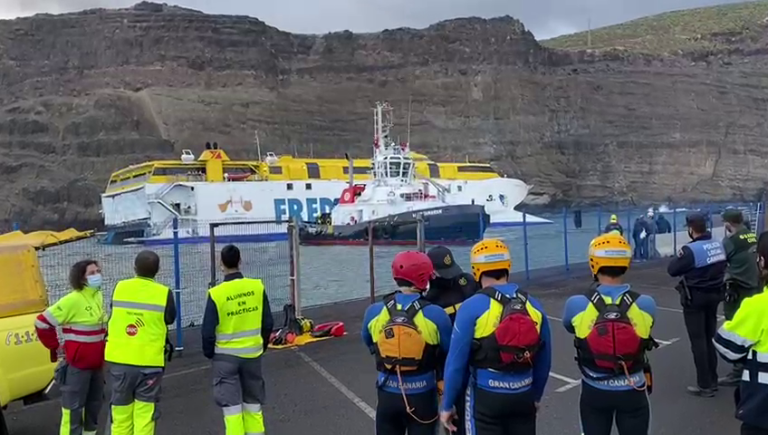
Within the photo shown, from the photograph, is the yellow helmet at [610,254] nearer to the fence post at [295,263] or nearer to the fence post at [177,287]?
the fence post at [295,263]

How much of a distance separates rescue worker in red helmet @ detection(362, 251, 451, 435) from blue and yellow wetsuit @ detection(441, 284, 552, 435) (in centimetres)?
26

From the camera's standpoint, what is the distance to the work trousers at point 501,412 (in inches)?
145

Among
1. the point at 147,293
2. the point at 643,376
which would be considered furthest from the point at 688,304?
the point at 147,293

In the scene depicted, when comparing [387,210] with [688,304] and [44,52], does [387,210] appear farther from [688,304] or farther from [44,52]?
[44,52]

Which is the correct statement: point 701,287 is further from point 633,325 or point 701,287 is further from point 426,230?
point 426,230

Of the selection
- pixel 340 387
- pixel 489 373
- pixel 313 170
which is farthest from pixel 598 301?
pixel 313 170

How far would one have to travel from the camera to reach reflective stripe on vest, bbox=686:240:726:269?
658 cm

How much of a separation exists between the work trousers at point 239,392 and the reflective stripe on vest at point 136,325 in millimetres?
478

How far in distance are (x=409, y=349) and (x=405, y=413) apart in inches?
18.2

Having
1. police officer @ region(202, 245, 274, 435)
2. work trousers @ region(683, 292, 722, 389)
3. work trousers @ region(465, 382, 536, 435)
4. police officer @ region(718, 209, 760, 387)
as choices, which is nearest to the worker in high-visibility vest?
police officer @ region(202, 245, 274, 435)

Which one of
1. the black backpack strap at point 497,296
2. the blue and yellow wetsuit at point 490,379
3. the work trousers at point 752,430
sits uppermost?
the black backpack strap at point 497,296

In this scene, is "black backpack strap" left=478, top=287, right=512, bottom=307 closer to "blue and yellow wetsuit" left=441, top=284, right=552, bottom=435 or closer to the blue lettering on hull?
"blue and yellow wetsuit" left=441, top=284, right=552, bottom=435

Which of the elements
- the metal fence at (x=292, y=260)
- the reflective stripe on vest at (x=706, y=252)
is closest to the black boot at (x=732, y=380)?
the reflective stripe on vest at (x=706, y=252)

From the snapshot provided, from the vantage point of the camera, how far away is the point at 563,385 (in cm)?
744
